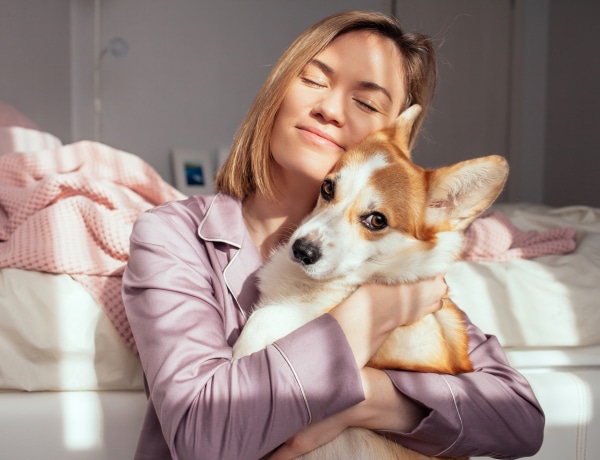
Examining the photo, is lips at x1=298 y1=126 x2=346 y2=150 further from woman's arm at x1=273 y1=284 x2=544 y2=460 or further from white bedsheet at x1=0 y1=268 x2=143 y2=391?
white bedsheet at x1=0 y1=268 x2=143 y2=391

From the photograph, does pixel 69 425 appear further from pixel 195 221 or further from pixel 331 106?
pixel 331 106

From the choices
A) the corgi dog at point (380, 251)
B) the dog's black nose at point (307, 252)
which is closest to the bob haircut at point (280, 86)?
the corgi dog at point (380, 251)

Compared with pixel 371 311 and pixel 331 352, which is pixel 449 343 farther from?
pixel 331 352

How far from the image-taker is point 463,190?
48.0 inches

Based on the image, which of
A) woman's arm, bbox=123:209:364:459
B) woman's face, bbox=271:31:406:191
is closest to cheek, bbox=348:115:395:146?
woman's face, bbox=271:31:406:191

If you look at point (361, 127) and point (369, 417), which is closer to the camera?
point (369, 417)

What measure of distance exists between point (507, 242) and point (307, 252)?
1.17m

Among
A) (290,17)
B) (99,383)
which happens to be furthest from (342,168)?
(290,17)

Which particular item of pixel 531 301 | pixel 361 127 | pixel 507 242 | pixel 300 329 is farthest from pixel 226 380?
pixel 507 242

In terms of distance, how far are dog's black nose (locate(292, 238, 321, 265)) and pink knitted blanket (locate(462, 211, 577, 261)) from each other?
1.04 meters

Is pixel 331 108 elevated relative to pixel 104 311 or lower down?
elevated

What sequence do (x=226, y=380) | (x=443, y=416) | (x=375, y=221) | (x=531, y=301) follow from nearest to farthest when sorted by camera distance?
1. (x=226, y=380)
2. (x=443, y=416)
3. (x=375, y=221)
4. (x=531, y=301)

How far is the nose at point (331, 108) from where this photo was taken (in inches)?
52.7

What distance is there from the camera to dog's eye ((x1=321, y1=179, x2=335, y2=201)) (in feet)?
4.26
